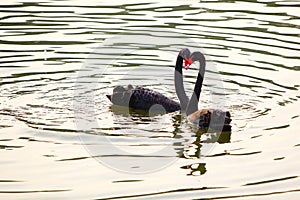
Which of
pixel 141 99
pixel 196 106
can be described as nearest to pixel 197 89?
pixel 196 106

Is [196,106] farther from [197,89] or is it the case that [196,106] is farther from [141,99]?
[141,99]

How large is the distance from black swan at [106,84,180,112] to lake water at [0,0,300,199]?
0.39ft

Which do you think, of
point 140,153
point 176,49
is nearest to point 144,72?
point 176,49

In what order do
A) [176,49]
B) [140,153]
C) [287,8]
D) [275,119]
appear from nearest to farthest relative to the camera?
[140,153], [275,119], [176,49], [287,8]

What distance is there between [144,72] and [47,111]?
89.5 inches

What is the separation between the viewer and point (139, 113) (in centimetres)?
1038

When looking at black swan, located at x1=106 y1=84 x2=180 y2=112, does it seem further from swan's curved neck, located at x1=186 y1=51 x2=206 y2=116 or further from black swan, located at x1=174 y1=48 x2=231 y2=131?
swan's curved neck, located at x1=186 y1=51 x2=206 y2=116

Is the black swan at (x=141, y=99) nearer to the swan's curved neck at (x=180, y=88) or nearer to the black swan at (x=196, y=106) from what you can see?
the swan's curved neck at (x=180, y=88)

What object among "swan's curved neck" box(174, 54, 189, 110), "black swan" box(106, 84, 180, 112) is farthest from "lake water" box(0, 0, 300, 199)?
"swan's curved neck" box(174, 54, 189, 110)

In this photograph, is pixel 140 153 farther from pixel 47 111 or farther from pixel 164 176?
pixel 47 111

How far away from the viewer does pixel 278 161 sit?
27.3ft

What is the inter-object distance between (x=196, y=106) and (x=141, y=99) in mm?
717

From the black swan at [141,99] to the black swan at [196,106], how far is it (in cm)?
20

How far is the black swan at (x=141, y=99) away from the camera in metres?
10.3
